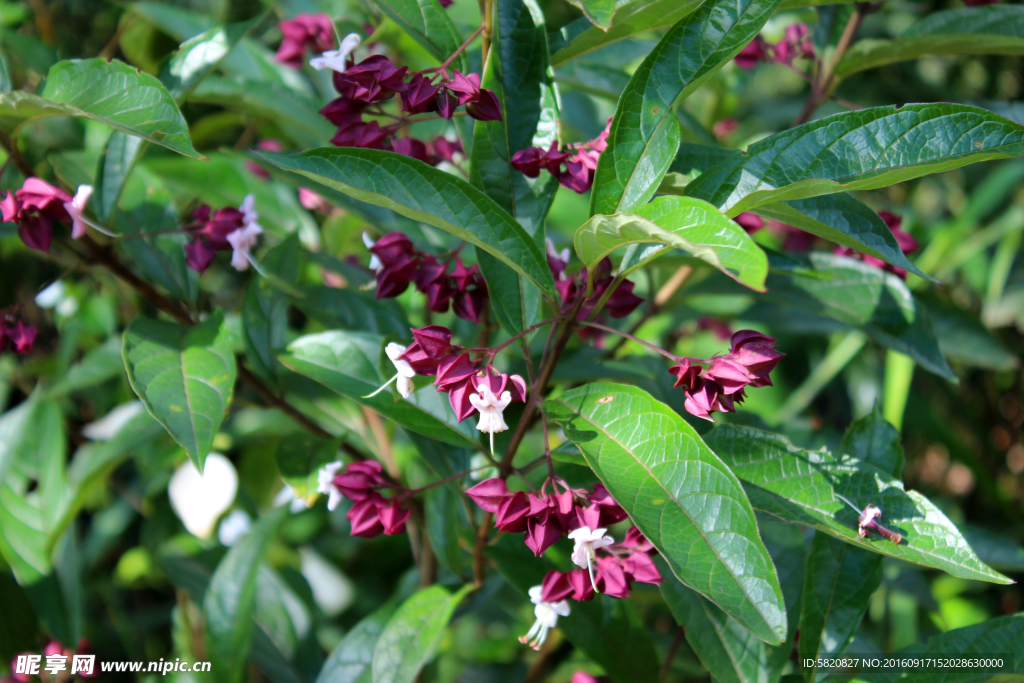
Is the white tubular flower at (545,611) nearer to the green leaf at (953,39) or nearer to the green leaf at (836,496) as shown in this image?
the green leaf at (836,496)

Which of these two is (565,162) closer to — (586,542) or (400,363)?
(400,363)

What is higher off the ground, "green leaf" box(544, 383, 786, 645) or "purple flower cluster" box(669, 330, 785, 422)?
"purple flower cluster" box(669, 330, 785, 422)

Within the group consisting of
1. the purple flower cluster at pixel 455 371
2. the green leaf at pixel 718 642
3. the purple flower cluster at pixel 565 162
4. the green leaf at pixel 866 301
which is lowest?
the green leaf at pixel 718 642

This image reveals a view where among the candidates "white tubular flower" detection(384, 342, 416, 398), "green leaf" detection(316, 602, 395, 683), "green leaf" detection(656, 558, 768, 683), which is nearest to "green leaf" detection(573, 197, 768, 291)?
"white tubular flower" detection(384, 342, 416, 398)

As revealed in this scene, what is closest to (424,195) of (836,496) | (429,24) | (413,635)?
(429,24)

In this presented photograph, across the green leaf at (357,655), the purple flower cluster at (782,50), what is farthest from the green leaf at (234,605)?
the purple flower cluster at (782,50)

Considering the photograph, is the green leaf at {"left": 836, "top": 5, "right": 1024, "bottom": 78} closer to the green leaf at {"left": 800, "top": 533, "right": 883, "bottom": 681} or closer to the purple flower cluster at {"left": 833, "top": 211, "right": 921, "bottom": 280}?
the purple flower cluster at {"left": 833, "top": 211, "right": 921, "bottom": 280}
